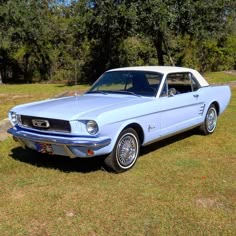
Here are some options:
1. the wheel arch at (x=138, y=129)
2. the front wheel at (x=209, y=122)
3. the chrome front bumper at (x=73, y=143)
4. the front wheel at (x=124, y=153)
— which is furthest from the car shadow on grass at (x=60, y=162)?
the front wheel at (x=209, y=122)

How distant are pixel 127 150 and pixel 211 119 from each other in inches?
113

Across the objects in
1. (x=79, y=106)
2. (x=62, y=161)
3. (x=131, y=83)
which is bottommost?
(x=62, y=161)

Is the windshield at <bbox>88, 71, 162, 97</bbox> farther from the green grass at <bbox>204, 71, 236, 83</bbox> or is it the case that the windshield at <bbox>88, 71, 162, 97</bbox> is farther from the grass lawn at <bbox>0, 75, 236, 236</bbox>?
the green grass at <bbox>204, 71, 236, 83</bbox>

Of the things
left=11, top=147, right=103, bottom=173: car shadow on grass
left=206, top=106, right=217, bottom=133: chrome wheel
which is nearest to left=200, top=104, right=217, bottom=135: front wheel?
left=206, top=106, right=217, bottom=133: chrome wheel

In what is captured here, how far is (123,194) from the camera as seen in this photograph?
4.55 meters

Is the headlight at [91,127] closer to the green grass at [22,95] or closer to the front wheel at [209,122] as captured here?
the front wheel at [209,122]

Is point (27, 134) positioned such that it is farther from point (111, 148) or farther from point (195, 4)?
point (195, 4)

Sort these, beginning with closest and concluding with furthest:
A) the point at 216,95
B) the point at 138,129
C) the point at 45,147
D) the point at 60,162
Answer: the point at 45,147 → the point at 138,129 → the point at 60,162 → the point at 216,95

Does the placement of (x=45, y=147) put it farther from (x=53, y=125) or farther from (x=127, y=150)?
(x=127, y=150)

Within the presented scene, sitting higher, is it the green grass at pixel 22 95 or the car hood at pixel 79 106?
the car hood at pixel 79 106

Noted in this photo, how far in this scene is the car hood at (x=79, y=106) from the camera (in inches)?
197

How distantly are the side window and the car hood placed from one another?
955 millimetres

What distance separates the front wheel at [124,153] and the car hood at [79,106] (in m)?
0.43

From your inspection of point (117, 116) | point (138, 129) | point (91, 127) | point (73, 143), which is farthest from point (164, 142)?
point (73, 143)
